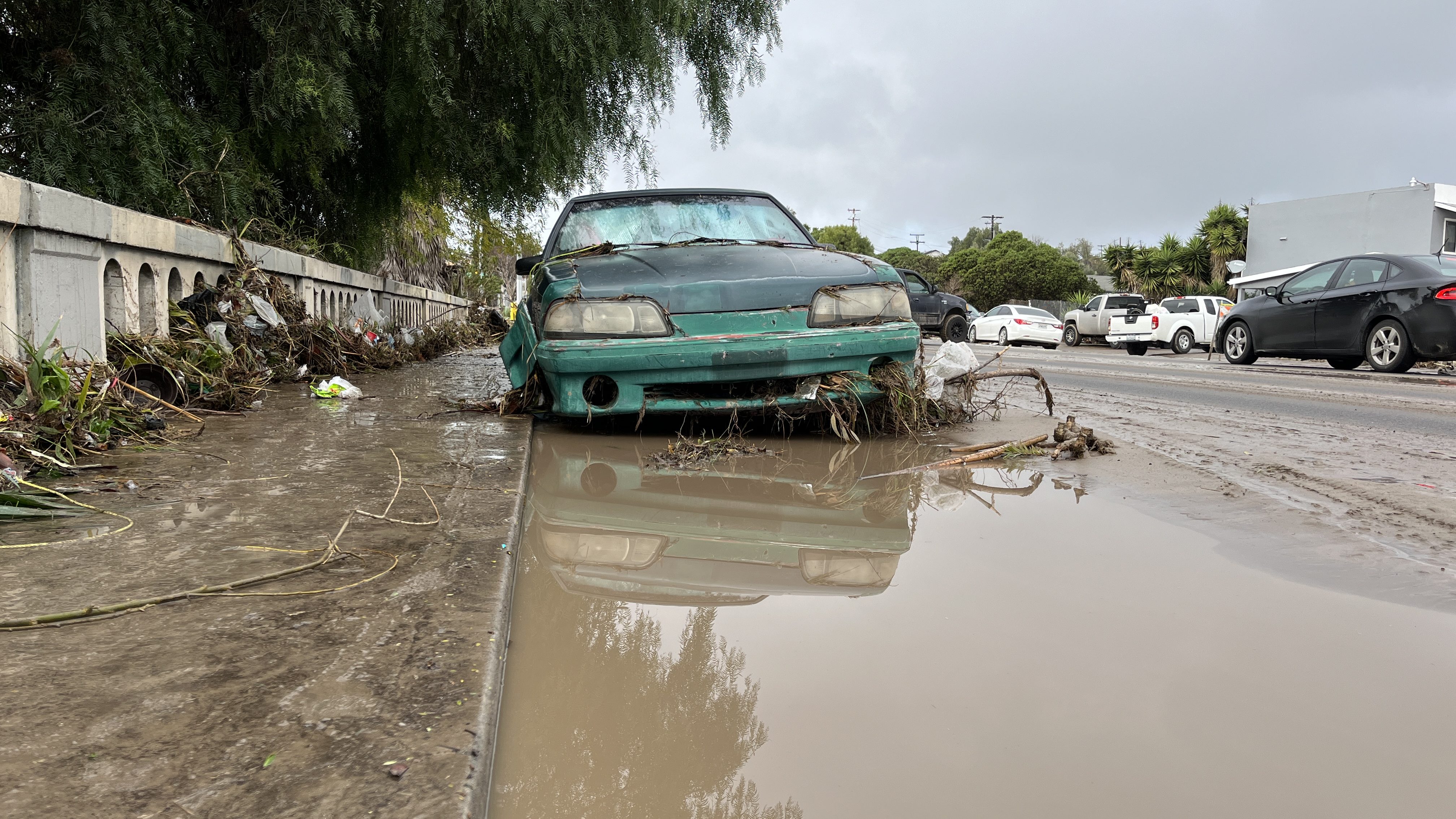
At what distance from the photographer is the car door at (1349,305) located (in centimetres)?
1081

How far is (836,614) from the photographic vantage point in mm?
2051

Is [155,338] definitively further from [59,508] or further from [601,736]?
[601,736]

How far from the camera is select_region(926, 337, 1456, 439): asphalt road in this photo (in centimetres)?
600

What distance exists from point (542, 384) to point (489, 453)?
124 cm

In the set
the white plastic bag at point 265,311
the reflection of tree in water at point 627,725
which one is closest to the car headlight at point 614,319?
the reflection of tree in water at point 627,725

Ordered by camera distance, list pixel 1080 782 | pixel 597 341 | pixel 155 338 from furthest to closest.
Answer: pixel 155 338, pixel 597 341, pixel 1080 782

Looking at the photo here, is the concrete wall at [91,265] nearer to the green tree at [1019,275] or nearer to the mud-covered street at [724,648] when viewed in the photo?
the mud-covered street at [724,648]

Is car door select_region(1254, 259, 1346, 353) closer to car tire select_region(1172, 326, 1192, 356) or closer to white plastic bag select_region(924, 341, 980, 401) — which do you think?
white plastic bag select_region(924, 341, 980, 401)


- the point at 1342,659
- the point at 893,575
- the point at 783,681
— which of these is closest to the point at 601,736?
the point at 783,681

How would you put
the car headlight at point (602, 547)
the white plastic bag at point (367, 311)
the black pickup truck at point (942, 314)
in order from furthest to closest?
1. the black pickup truck at point (942, 314)
2. the white plastic bag at point (367, 311)
3. the car headlight at point (602, 547)

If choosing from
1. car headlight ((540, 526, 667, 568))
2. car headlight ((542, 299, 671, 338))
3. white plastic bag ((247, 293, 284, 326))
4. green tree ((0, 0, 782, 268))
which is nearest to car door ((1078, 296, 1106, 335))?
green tree ((0, 0, 782, 268))

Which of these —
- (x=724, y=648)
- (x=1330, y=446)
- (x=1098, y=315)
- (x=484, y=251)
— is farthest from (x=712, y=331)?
(x=1098, y=315)

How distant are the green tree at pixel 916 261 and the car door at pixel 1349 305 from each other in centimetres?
6010

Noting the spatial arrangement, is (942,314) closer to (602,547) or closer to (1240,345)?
(1240,345)
